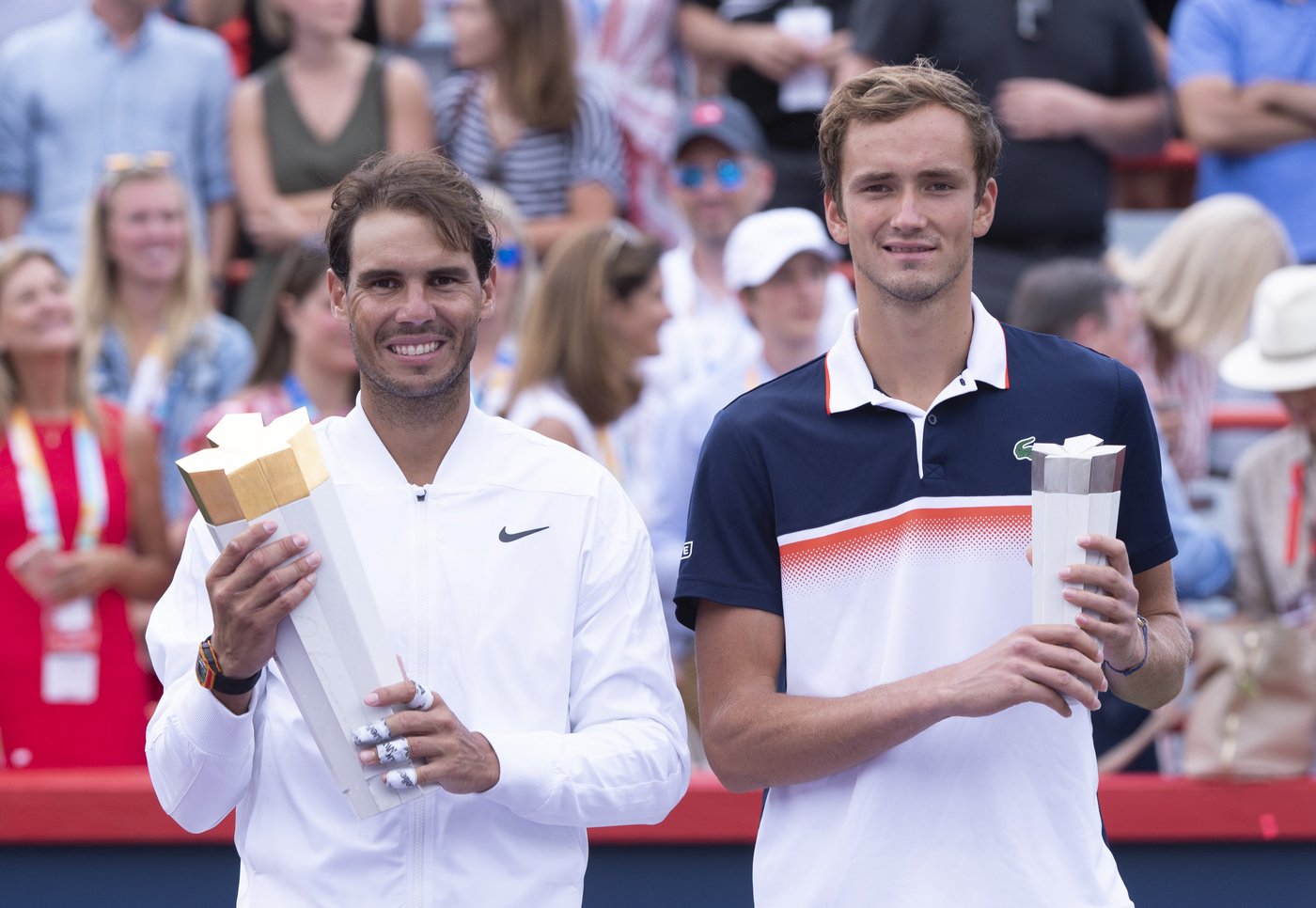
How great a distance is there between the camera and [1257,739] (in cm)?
466

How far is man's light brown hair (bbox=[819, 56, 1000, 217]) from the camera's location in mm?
2967

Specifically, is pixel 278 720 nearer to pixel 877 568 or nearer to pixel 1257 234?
pixel 877 568

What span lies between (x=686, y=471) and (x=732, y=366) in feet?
1.31

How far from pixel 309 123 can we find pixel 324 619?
15.5 feet

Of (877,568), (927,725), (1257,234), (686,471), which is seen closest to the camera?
A: (927,725)

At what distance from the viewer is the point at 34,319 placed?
5539mm

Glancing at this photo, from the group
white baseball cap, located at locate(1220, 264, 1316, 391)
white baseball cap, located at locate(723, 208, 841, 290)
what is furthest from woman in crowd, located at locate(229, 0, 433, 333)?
white baseball cap, located at locate(1220, 264, 1316, 391)

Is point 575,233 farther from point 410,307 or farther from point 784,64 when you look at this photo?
point 410,307

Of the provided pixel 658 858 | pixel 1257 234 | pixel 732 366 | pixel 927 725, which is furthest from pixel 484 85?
pixel 927 725

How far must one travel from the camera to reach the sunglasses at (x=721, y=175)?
21.7 ft

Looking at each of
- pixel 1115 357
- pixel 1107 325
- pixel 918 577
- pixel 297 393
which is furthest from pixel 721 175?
pixel 918 577

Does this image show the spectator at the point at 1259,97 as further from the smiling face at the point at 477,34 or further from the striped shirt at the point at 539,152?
the smiling face at the point at 477,34

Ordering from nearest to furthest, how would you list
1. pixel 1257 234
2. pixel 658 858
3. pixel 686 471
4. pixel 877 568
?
pixel 877 568
pixel 658 858
pixel 686 471
pixel 1257 234

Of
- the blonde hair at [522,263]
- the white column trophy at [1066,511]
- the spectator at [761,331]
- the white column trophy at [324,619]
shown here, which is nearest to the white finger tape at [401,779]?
the white column trophy at [324,619]
